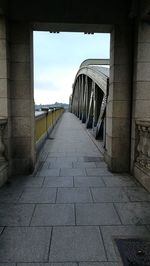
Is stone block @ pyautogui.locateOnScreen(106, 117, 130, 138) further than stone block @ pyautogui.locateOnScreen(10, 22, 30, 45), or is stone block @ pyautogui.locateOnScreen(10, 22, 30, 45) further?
stone block @ pyautogui.locateOnScreen(106, 117, 130, 138)

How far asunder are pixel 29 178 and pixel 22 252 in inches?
126

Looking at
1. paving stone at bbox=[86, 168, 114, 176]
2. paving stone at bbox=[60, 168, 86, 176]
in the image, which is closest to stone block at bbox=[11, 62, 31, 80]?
paving stone at bbox=[60, 168, 86, 176]

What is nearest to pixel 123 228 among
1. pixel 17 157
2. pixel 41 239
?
pixel 41 239

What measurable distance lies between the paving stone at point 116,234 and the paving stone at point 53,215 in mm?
562

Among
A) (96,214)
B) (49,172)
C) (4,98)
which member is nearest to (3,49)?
(4,98)

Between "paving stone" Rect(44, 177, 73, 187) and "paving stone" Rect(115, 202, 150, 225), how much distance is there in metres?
1.51

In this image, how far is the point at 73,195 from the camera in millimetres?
5105

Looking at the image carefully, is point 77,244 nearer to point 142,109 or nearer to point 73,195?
point 73,195

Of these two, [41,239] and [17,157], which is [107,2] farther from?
[41,239]

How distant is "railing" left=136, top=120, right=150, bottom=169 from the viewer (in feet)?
18.2

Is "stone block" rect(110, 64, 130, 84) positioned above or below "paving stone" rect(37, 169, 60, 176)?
above

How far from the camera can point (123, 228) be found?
3.76 m

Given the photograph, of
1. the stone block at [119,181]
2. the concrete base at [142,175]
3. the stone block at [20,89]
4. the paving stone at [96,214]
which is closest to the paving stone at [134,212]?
the paving stone at [96,214]

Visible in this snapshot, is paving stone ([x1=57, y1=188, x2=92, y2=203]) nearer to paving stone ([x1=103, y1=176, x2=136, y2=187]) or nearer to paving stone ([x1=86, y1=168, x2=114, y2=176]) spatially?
paving stone ([x1=103, y1=176, x2=136, y2=187])
